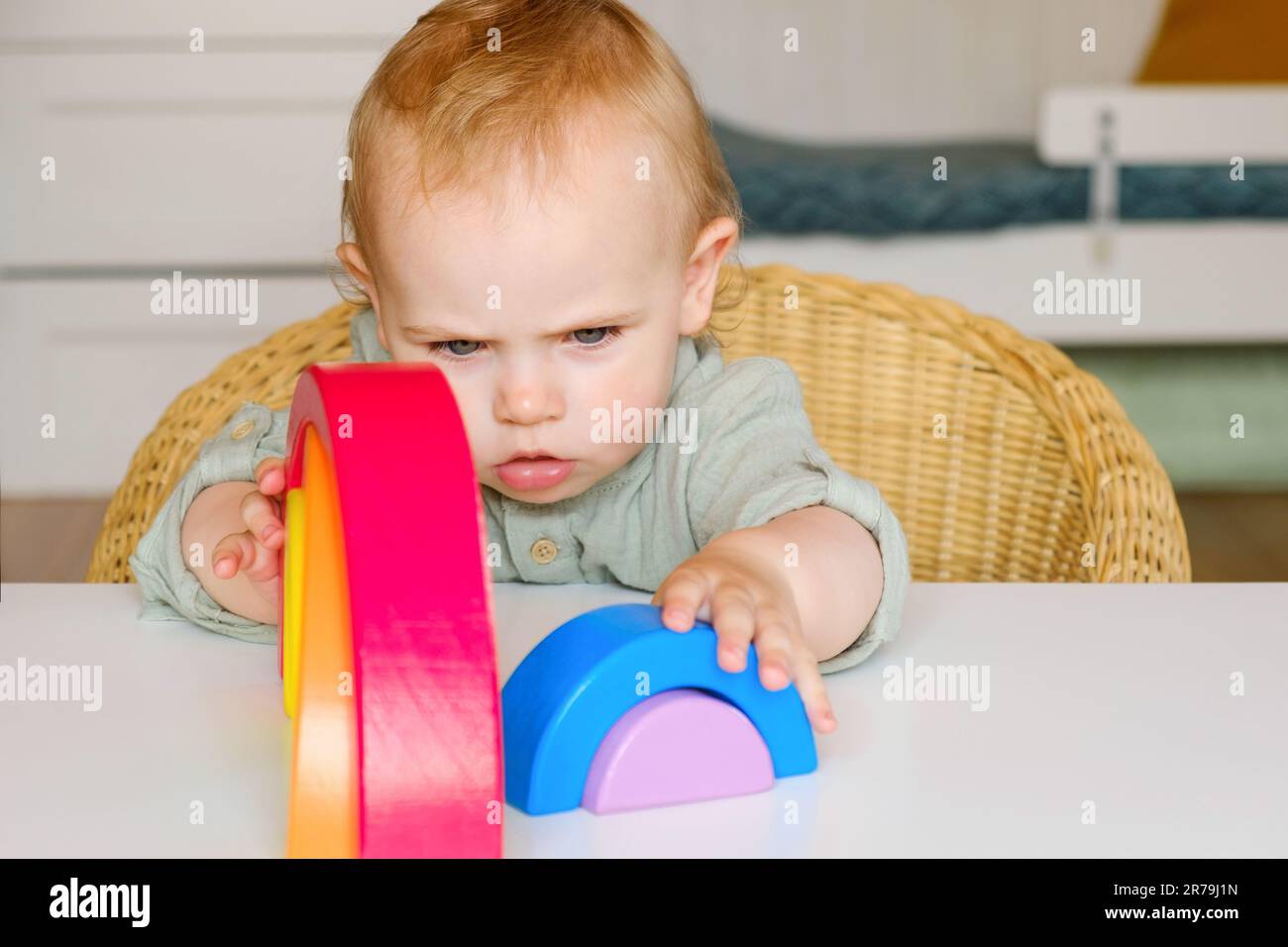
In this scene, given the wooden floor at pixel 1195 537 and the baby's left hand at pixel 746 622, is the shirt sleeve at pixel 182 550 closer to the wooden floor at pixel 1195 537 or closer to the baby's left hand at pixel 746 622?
the baby's left hand at pixel 746 622

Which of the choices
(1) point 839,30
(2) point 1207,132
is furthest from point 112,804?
(1) point 839,30

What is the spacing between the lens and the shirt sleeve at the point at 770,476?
2.35 feet

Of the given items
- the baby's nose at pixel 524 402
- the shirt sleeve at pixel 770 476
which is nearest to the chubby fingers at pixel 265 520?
the baby's nose at pixel 524 402

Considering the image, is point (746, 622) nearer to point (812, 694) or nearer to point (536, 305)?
point (812, 694)

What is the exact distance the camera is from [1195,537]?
248cm

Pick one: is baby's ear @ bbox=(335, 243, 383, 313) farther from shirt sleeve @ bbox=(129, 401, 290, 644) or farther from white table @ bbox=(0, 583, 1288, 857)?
white table @ bbox=(0, 583, 1288, 857)

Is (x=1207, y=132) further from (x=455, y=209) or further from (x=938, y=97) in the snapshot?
(x=455, y=209)

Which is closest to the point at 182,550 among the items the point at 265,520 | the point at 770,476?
the point at 265,520

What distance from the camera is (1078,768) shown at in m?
0.51

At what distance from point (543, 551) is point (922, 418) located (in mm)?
429

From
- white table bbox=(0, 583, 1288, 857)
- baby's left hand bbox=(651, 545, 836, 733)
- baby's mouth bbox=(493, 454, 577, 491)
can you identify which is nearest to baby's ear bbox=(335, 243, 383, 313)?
baby's mouth bbox=(493, 454, 577, 491)

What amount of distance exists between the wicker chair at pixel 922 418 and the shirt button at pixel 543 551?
315mm

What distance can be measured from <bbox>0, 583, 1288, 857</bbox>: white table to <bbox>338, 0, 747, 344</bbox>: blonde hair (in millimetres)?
246

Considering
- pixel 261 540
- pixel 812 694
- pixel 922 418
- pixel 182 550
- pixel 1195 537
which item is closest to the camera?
pixel 812 694
